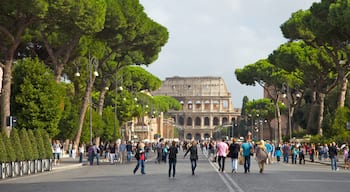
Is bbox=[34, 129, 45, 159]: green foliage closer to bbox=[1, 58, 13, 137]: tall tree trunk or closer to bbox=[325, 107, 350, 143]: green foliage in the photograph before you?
bbox=[1, 58, 13, 137]: tall tree trunk

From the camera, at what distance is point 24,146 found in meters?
27.4

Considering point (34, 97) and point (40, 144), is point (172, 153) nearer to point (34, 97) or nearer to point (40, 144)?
point (40, 144)

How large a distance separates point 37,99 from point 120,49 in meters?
11.0

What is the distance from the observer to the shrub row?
24.7 metres

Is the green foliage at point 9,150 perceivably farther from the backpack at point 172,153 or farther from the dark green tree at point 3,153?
the backpack at point 172,153

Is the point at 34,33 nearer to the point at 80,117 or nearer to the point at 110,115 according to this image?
the point at 80,117

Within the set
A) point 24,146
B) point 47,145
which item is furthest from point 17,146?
point 47,145

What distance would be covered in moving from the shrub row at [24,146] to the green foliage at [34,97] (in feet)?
23.5

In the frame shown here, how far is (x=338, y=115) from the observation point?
49.0 metres

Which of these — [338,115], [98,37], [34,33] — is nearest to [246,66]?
[338,115]

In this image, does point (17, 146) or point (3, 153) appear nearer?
point (3, 153)

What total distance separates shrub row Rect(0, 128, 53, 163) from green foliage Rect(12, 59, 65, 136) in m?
7.17

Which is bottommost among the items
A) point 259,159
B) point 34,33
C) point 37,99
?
point 259,159

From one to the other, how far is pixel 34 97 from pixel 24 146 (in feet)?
37.7
